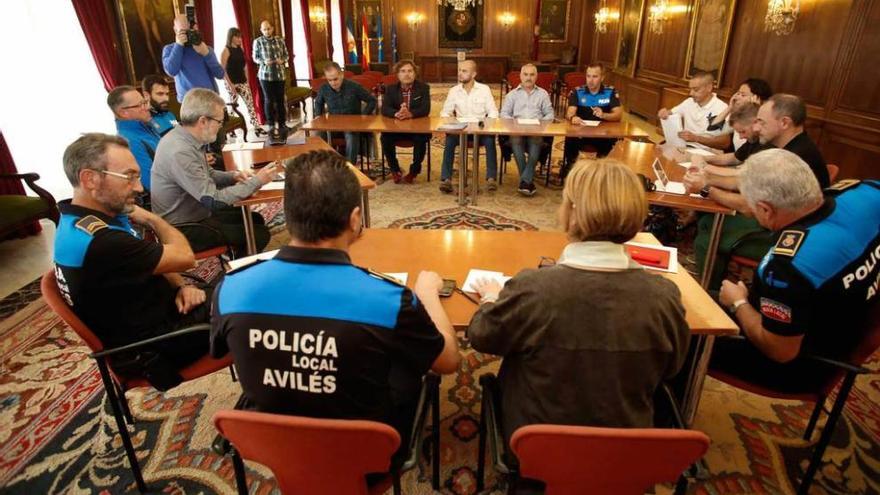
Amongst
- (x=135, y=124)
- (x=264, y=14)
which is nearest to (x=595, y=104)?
(x=135, y=124)

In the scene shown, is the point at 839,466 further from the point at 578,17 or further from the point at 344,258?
the point at 578,17

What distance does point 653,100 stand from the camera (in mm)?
9398

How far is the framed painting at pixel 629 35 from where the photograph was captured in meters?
10.3

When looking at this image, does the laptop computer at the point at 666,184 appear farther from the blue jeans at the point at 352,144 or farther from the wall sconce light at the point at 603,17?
the wall sconce light at the point at 603,17

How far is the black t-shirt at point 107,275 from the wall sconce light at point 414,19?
49.9ft

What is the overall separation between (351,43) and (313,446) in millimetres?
14733

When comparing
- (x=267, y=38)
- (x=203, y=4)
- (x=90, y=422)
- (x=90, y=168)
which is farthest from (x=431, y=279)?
(x=203, y=4)

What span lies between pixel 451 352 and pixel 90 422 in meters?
1.99

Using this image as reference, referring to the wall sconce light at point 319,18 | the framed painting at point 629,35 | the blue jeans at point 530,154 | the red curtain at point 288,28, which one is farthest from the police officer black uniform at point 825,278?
the wall sconce light at point 319,18

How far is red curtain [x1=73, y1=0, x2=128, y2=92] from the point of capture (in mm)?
5004

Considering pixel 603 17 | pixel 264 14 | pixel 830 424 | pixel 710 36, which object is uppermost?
pixel 603 17

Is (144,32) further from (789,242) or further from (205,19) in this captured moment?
(789,242)

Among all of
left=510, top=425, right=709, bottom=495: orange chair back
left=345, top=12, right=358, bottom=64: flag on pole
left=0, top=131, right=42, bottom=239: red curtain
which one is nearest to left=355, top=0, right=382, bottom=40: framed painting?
left=345, top=12, right=358, bottom=64: flag on pole

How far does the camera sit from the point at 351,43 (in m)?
14.2
